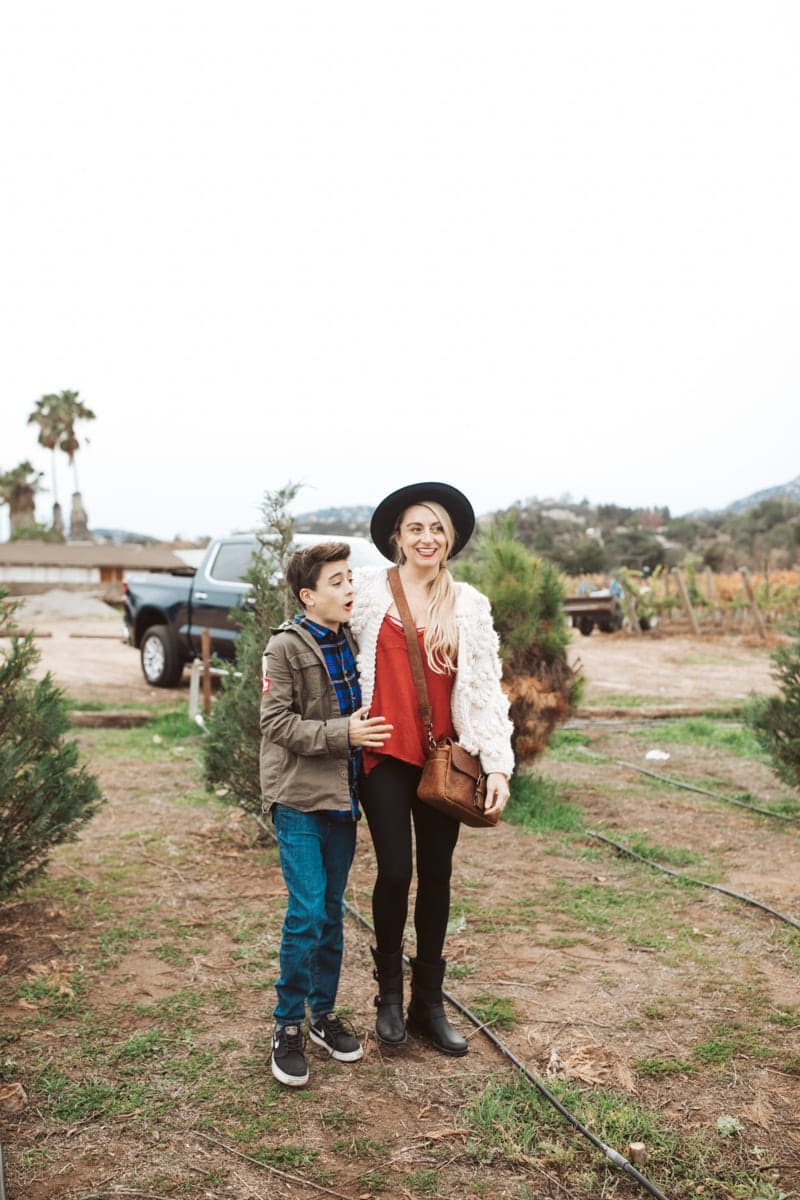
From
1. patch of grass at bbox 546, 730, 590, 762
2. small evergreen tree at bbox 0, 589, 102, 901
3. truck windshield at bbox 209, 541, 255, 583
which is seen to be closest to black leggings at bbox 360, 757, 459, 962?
small evergreen tree at bbox 0, 589, 102, 901

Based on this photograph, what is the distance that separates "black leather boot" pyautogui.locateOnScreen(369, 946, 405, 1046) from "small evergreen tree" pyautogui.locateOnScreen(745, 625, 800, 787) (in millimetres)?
4077

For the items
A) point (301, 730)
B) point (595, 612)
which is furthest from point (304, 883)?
point (595, 612)

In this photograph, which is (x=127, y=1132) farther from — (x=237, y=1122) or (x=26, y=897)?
(x=26, y=897)

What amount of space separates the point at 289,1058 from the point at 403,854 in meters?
0.71

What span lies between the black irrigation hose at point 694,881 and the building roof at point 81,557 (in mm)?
40827

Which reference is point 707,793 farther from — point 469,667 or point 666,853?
point 469,667

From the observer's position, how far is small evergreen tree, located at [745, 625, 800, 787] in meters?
6.54

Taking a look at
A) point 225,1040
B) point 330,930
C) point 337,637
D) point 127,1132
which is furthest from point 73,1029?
point 337,637

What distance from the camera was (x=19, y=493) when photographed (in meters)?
66.2

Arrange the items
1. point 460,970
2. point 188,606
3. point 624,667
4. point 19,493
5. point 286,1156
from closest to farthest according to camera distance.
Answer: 1. point 286,1156
2. point 460,970
3. point 188,606
4. point 624,667
5. point 19,493

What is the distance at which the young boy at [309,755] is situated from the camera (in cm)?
301

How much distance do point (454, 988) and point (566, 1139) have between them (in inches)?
44.2

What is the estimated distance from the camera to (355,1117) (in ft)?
9.50

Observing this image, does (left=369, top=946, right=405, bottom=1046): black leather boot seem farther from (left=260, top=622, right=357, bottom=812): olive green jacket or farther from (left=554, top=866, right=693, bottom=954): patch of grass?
(left=554, top=866, right=693, bottom=954): patch of grass
